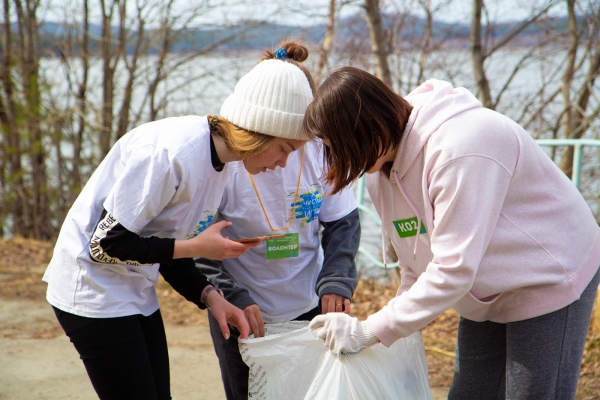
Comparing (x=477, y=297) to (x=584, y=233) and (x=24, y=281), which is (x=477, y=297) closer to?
(x=584, y=233)

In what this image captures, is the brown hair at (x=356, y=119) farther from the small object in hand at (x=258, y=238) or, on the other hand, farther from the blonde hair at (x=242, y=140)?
the small object in hand at (x=258, y=238)

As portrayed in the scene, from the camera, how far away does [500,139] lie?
4.99ft

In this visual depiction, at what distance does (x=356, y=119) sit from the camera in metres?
1.57

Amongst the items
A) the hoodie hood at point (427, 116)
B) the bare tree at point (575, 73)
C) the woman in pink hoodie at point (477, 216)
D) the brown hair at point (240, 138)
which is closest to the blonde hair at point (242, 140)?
the brown hair at point (240, 138)

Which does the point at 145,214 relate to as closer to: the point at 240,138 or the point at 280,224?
the point at 240,138

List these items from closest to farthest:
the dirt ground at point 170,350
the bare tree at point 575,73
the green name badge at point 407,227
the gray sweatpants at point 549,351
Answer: the gray sweatpants at point 549,351 < the green name badge at point 407,227 < the dirt ground at point 170,350 < the bare tree at point 575,73

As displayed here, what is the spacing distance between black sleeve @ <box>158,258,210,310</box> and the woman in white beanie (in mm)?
200

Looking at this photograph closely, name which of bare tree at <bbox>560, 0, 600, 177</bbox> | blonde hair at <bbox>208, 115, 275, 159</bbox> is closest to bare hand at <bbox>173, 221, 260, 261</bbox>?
blonde hair at <bbox>208, 115, 275, 159</bbox>

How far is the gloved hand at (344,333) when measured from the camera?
1.74 metres

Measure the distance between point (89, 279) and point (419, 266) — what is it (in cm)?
98

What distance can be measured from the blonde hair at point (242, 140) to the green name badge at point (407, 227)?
463 millimetres

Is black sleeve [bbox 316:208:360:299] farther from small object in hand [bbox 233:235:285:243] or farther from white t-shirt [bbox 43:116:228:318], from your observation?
white t-shirt [bbox 43:116:228:318]

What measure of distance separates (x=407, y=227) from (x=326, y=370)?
52 centimetres

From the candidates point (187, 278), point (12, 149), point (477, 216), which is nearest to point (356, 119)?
point (477, 216)
